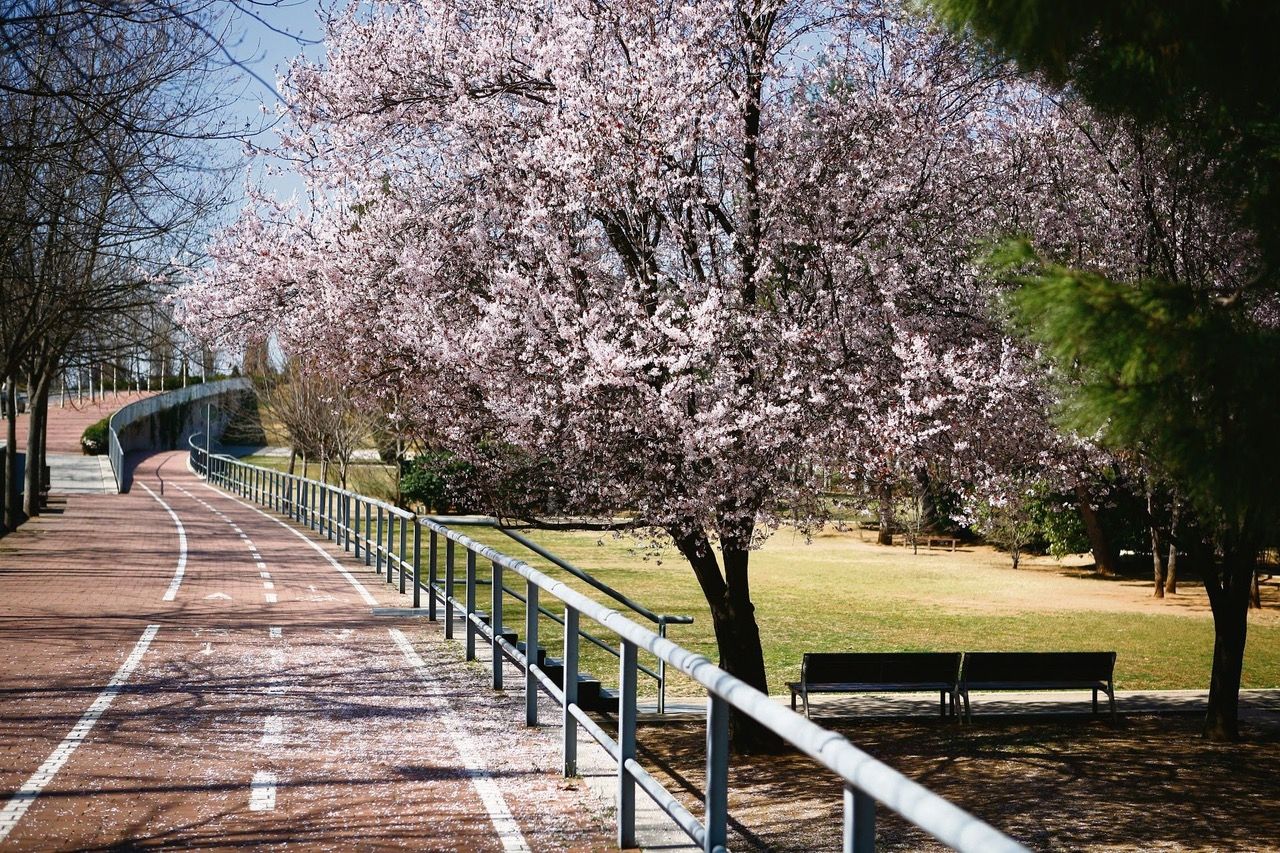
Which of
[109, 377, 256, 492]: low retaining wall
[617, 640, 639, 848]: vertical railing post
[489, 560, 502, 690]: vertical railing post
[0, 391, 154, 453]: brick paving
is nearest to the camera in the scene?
[617, 640, 639, 848]: vertical railing post

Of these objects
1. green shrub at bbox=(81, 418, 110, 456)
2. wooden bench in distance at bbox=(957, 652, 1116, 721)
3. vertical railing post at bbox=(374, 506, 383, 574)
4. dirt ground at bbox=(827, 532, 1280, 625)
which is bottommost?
dirt ground at bbox=(827, 532, 1280, 625)

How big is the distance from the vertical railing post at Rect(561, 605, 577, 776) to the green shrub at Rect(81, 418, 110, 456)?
174 feet

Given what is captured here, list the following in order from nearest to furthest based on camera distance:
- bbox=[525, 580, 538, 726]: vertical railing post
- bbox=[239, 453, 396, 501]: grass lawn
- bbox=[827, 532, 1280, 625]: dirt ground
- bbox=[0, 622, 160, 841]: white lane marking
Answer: bbox=[0, 622, 160, 841]: white lane marking < bbox=[525, 580, 538, 726]: vertical railing post < bbox=[827, 532, 1280, 625]: dirt ground < bbox=[239, 453, 396, 501]: grass lawn

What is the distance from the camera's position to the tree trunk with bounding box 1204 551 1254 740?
14.4 meters

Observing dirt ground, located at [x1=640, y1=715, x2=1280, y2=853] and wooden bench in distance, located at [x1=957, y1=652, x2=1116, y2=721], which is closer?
dirt ground, located at [x1=640, y1=715, x2=1280, y2=853]

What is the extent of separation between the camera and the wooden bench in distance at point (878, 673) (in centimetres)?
1448

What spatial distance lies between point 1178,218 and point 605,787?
330 inches

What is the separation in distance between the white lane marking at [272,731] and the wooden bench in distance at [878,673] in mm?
7301

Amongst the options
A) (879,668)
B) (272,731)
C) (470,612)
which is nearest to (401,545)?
(470,612)

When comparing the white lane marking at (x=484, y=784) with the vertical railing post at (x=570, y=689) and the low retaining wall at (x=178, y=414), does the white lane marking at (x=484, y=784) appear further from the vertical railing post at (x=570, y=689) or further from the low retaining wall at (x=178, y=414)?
the low retaining wall at (x=178, y=414)

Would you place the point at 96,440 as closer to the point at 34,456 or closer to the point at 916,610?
the point at 34,456

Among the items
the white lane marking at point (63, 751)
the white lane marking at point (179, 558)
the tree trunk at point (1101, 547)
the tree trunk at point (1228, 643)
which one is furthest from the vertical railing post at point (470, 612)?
the tree trunk at point (1101, 547)

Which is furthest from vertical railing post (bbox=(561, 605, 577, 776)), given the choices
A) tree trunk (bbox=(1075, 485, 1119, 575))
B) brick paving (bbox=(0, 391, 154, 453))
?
brick paving (bbox=(0, 391, 154, 453))

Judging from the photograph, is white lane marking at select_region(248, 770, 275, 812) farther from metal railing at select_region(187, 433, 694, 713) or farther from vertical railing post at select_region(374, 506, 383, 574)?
vertical railing post at select_region(374, 506, 383, 574)
